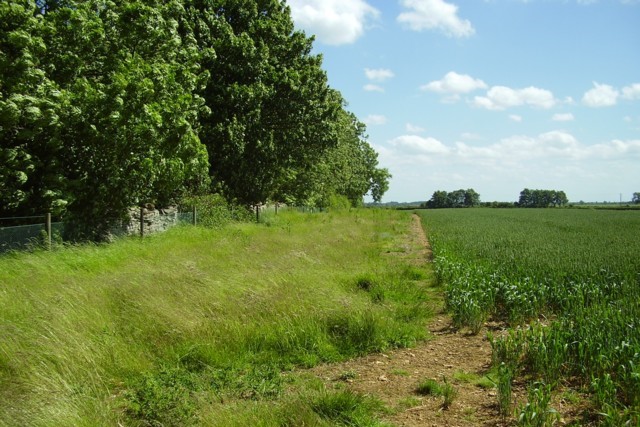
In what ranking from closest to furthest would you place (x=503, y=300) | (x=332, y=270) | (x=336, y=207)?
1. (x=503, y=300)
2. (x=332, y=270)
3. (x=336, y=207)

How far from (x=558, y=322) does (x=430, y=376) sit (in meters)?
2.22

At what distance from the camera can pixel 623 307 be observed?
7.91 m

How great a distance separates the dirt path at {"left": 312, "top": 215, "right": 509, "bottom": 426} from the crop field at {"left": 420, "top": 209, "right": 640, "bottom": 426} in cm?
31

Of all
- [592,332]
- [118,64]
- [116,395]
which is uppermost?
[118,64]

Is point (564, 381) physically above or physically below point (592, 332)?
below

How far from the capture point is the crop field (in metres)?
4.94

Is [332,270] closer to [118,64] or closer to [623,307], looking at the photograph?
[623,307]

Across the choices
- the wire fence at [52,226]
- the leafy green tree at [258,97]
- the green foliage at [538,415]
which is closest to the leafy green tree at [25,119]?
the wire fence at [52,226]

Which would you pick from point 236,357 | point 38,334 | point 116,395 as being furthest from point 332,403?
point 38,334

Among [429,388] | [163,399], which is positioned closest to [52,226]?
[163,399]

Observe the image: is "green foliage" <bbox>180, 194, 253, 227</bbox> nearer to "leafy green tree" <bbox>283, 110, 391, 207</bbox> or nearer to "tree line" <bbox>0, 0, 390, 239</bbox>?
"tree line" <bbox>0, 0, 390, 239</bbox>

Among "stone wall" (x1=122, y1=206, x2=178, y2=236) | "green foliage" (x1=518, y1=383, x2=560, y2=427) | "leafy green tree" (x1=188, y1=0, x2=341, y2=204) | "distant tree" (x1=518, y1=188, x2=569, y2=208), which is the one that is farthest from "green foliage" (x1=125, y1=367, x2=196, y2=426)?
"distant tree" (x1=518, y1=188, x2=569, y2=208)

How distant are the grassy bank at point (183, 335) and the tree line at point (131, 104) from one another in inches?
148

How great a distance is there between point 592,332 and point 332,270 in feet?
20.9
